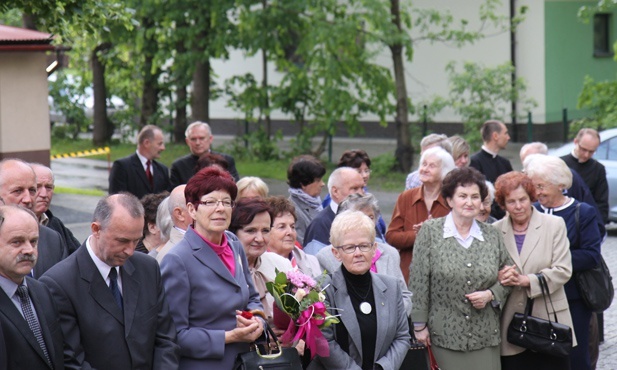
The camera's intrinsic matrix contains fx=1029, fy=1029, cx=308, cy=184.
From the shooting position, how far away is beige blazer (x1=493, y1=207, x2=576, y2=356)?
7.55 metres

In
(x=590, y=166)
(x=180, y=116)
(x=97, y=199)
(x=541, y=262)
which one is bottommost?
(x=97, y=199)

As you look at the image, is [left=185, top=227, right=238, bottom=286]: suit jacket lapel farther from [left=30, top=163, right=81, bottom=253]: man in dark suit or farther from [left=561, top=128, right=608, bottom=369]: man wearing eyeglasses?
[left=561, top=128, right=608, bottom=369]: man wearing eyeglasses

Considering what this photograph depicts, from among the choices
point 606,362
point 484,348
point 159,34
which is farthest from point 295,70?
point 484,348

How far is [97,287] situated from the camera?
17.6ft

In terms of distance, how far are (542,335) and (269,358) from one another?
254 cm

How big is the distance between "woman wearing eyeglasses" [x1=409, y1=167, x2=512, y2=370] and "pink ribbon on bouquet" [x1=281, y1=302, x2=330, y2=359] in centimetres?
143

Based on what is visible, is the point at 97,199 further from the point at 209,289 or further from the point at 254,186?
the point at 209,289

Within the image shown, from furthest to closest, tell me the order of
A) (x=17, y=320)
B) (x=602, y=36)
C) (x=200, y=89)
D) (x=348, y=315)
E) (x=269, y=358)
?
1. (x=602, y=36)
2. (x=200, y=89)
3. (x=348, y=315)
4. (x=269, y=358)
5. (x=17, y=320)

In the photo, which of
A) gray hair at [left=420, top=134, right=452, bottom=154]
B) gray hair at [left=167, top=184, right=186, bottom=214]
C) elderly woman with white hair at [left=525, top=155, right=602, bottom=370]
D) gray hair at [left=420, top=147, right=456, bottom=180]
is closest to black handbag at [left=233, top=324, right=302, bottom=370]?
gray hair at [left=167, top=184, right=186, bottom=214]

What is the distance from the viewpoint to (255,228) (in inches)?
256

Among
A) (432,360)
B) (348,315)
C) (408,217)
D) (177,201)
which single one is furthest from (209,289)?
(408,217)

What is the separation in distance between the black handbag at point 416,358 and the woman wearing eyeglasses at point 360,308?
0.38 meters

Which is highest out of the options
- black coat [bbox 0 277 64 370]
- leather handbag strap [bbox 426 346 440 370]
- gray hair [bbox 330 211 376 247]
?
gray hair [bbox 330 211 376 247]

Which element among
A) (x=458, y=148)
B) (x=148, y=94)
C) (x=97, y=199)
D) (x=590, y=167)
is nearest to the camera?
(x=458, y=148)
